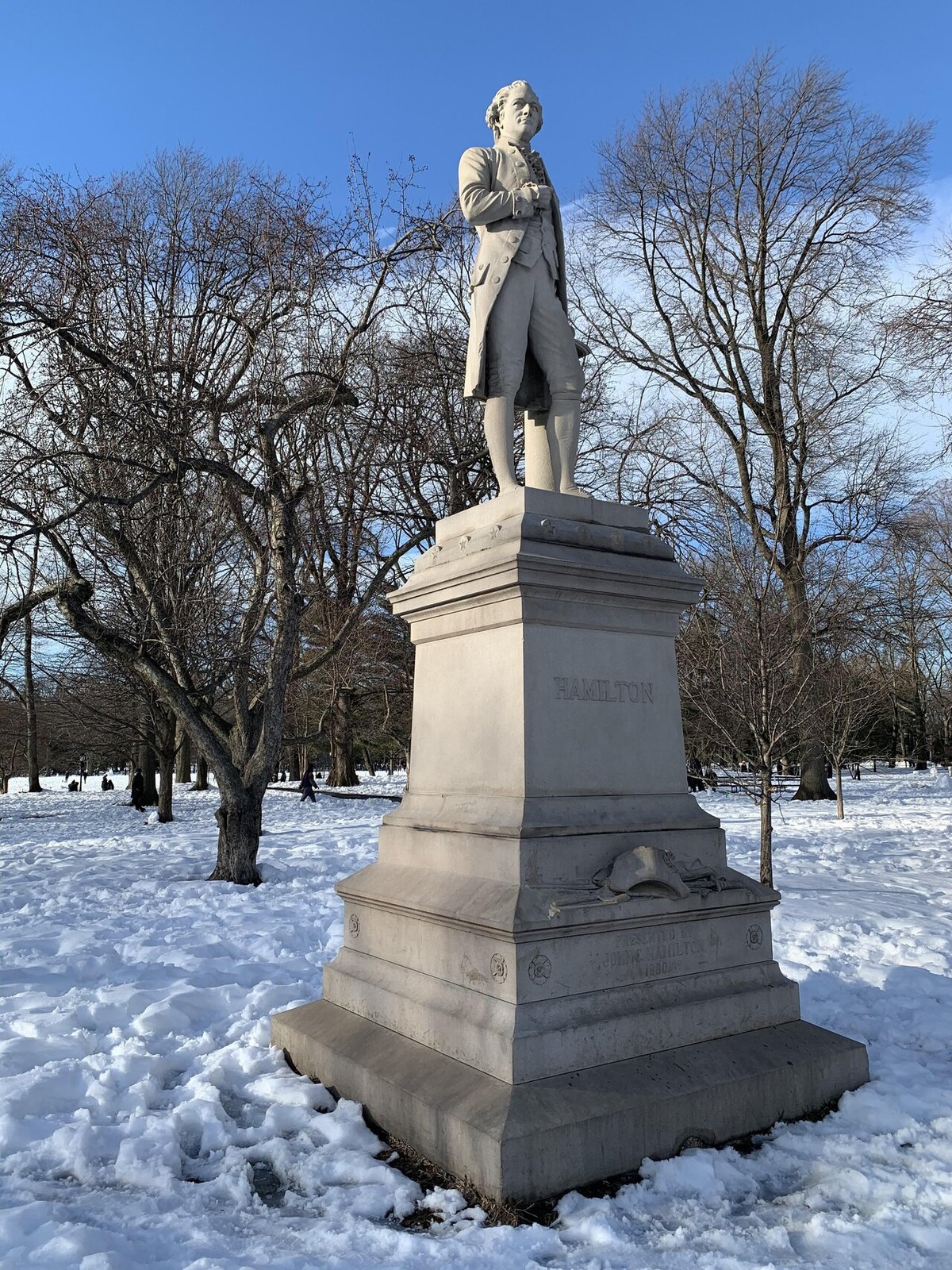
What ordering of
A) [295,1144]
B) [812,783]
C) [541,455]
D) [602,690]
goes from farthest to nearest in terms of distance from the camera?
1. [812,783]
2. [541,455]
3. [602,690]
4. [295,1144]

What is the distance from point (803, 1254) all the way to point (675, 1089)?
35.3 inches

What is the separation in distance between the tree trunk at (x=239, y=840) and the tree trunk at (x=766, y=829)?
19.2 feet

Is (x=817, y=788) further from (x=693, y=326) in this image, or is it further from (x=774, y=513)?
(x=693, y=326)

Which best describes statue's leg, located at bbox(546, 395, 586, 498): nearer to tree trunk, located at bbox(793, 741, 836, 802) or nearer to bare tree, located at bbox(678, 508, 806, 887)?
bare tree, located at bbox(678, 508, 806, 887)

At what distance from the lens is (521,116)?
5.37 m

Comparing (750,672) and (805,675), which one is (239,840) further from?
(805,675)

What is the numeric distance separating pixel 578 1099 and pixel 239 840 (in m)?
8.66

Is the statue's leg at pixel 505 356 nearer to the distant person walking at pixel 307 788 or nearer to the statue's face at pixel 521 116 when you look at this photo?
the statue's face at pixel 521 116

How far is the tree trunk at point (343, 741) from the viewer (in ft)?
107

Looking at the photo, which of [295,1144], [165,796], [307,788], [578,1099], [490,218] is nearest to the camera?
[578,1099]

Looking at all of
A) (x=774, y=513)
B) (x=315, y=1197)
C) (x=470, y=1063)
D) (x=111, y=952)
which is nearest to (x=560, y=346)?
(x=470, y=1063)

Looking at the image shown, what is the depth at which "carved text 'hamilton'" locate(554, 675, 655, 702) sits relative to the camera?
14.6 feet

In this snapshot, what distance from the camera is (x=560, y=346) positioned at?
5.35 m

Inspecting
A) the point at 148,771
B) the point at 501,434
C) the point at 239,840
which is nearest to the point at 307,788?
the point at 148,771
